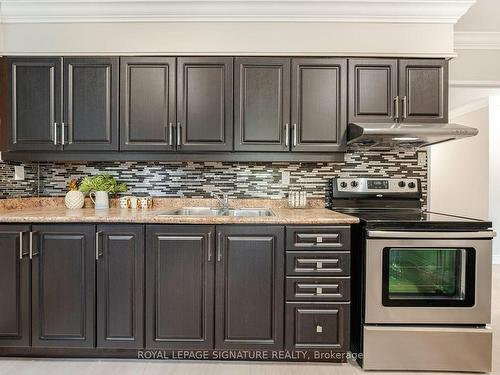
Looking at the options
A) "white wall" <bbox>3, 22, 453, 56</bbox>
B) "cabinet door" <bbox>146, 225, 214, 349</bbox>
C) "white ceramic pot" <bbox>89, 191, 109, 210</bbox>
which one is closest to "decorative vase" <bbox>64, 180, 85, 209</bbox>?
"white ceramic pot" <bbox>89, 191, 109, 210</bbox>

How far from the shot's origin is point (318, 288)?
2.08 meters

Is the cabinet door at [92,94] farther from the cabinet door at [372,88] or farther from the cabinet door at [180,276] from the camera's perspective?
the cabinet door at [372,88]

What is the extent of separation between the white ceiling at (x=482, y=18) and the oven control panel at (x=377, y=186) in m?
1.37

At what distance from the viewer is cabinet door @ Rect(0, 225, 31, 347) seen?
81.9 inches

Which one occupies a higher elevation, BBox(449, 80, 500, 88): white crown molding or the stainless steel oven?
BBox(449, 80, 500, 88): white crown molding

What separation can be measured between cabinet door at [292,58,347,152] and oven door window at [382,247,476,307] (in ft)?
2.97

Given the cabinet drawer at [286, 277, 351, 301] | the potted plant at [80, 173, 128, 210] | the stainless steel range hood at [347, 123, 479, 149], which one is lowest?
the cabinet drawer at [286, 277, 351, 301]

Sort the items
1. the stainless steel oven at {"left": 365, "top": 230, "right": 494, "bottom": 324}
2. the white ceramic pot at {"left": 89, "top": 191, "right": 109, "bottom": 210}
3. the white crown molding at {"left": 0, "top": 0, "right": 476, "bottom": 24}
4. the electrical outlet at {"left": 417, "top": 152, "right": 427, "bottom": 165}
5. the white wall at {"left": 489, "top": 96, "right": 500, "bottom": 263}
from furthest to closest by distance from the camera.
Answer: the white wall at {"left": 489, "top": 96, "right": 500, "bottom": 263}, the electrical outlet at {"left": 417, "top": 152, "right": 427, "bottom": 165}, the white ceramic pot at {"left": 89, "top": 191, "right": 109, "bottom": 210}, the white crown molding at {"left": 0, "top": 0, "right": 476, "bottom": 24}, the stainless steel oven at {"left": 365, "top": 230, "right": 494, "bottom": 324}

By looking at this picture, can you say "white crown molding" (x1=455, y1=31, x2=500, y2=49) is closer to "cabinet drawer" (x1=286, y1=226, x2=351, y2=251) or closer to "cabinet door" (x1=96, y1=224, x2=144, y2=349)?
"cabinet drawer" (x1=286, y1=226, x2=351, y2=251)

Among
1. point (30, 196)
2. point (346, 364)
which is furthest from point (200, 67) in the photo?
point (346, 364)

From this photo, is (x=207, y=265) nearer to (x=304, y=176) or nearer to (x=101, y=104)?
(x=304, y=176)

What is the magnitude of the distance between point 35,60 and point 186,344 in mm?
2354

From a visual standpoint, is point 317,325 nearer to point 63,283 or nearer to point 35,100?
point 63,283

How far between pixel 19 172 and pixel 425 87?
330 centimetres
